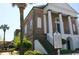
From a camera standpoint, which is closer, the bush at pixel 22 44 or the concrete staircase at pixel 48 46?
the bush at pixel 22 44

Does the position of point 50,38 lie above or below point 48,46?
above

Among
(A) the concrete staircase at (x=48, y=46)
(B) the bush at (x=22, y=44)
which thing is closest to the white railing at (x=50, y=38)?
(A) the concrete staircase at (x=48, y=46)

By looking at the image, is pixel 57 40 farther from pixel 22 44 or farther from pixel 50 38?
pixel 22 44

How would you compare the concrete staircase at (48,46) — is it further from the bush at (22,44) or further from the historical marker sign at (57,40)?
the bush at (22,44)

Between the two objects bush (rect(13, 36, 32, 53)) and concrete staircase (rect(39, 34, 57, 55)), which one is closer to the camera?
bush (rect(13, 36, 32, 53))

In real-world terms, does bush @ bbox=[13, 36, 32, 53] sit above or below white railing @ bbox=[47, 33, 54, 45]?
below

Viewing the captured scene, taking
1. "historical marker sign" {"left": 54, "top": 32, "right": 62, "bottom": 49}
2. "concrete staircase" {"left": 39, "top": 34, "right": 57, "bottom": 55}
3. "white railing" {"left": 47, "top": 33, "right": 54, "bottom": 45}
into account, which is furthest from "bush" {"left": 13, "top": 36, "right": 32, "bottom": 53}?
"historical marker sign" {"left": 54, "top": 32, "right": 62, "bottom": 49}

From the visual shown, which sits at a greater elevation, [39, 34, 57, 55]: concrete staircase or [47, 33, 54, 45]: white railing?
[47, 33, 54, 45]: white railing

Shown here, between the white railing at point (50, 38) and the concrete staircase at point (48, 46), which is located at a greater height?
the white railing at point (50, 38)

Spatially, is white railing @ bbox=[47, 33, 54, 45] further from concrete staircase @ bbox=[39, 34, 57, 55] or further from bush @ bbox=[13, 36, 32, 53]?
bush @ bbox=[13, 36, 32, 53]

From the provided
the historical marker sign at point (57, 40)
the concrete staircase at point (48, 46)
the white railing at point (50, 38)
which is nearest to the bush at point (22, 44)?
the concrete staircase at point (48, 46)

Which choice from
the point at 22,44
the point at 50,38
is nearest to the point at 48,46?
the point at 50,38
